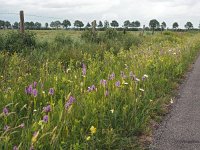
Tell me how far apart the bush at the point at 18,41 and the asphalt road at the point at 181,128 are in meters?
8.31

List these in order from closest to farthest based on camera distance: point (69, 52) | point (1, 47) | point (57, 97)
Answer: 1. point (57, 97)
2. point (69, 52)
3. point (1, 47)

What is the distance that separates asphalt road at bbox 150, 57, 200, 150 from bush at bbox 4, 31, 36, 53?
8308mm

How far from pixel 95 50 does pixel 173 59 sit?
450cm

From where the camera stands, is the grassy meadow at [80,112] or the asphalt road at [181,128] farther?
the asphalt road at [181,128]

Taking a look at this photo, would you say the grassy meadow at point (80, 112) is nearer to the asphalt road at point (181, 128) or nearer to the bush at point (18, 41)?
the asphalt road at point (181, 128)

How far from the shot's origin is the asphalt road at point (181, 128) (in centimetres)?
468

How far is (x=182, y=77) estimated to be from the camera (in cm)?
1068


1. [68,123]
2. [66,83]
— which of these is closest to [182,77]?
[66,83]

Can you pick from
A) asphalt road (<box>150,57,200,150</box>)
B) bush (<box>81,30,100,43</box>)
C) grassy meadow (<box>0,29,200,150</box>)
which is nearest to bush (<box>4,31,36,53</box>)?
bush (<box>81,30,100,43</box>)

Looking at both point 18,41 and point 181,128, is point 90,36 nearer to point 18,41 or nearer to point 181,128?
point 18,41

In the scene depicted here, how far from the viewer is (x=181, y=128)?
5395 mm

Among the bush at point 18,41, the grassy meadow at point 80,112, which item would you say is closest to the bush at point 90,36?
the bush at point 18,41

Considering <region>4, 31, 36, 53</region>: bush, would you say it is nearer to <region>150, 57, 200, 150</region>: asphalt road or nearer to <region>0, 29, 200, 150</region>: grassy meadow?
<region>0, 29, 200, 150</region>: grassy meadow

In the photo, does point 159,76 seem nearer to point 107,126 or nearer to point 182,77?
point 182,77
